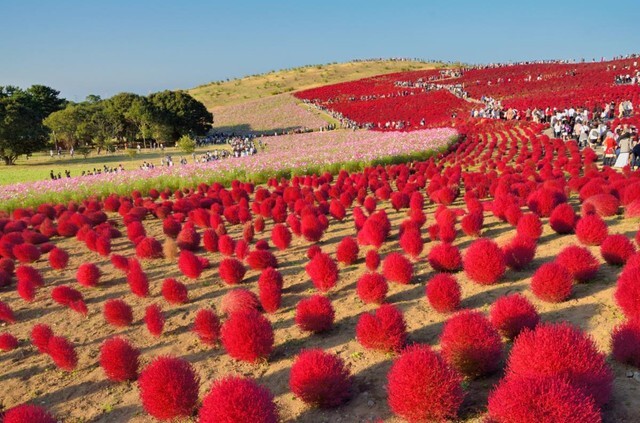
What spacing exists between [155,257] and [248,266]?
2490 millimetres

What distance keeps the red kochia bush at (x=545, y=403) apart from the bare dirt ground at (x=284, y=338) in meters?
0.88

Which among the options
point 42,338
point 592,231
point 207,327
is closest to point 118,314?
point 42,338

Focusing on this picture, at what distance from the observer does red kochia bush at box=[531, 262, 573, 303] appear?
18.7 ft

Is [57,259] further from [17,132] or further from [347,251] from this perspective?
[17,132]

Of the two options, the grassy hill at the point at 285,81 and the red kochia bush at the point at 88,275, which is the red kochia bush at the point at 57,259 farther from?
the grassy hill at the point at 285,81

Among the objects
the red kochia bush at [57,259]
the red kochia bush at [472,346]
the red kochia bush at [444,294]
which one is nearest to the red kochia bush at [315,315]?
the red kochia bush at [444,294]

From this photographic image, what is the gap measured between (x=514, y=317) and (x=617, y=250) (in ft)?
9.47

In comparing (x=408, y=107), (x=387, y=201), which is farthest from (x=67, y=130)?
(x=387, y=201)

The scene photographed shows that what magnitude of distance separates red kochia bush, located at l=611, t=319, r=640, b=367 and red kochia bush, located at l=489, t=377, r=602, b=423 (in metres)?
1.46

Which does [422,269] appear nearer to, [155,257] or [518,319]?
[518,319]

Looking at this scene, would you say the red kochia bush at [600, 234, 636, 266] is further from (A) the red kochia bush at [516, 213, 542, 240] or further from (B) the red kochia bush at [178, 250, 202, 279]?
(B) the red kochia bush at [178, 250, 202, 279]

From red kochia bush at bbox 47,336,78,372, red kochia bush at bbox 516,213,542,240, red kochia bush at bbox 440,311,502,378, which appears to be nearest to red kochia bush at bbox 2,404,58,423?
red kochia bush at bbox 47,336,78,372

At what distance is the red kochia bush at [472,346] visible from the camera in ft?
14.0

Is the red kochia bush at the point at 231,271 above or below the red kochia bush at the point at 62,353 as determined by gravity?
above
